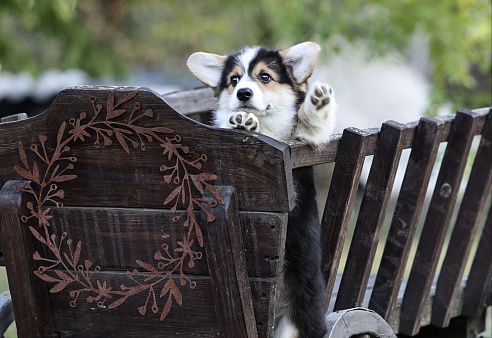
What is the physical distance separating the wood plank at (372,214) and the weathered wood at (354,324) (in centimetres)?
34

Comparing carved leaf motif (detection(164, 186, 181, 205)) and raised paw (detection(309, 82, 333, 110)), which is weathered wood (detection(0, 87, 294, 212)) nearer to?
carved leaf motif (detection(164, 186, 181, 205))

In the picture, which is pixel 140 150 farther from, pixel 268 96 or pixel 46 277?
pixel 268 96

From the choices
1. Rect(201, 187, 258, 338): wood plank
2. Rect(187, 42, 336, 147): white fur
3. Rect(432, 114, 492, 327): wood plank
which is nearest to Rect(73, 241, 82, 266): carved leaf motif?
Rect(201, 187, 258, 338): wood plank

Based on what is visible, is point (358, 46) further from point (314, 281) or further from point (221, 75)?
point (314, 281)

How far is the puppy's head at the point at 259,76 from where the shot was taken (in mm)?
2789

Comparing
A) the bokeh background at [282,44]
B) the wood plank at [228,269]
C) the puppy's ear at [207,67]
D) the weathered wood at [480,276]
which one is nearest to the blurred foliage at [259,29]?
the bokeh background at [282,44]

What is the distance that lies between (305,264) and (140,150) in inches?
30.8

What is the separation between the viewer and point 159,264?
204 centimetres

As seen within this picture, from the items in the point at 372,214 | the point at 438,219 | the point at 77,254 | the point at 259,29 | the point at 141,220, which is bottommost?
the point at 438,219

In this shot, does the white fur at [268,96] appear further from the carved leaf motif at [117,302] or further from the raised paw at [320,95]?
the carved leaf motif at [117,302]

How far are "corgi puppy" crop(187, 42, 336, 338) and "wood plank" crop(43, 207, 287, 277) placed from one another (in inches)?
16.8

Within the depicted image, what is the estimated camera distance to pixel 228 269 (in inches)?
77.0

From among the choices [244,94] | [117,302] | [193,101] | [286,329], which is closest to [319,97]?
[244,94]

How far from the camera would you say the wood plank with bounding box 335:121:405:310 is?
2602 millimetres
